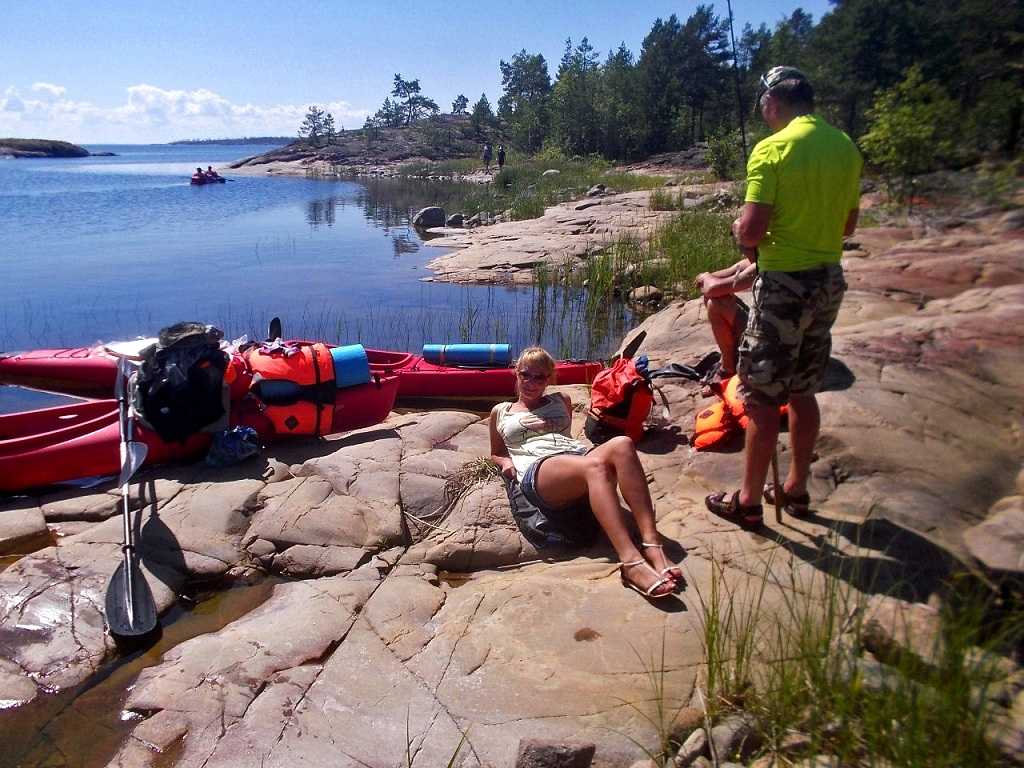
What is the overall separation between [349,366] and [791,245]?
3.42 meters

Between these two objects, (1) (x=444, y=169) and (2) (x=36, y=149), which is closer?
(1) (x=444, y=169)

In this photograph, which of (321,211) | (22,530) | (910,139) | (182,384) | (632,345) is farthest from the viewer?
(321,211)

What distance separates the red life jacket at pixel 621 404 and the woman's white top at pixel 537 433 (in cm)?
72

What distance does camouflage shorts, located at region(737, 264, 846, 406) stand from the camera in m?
3.22

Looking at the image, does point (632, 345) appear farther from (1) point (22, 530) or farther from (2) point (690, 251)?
(2) point (690, 251)

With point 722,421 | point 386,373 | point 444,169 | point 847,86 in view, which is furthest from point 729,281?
point 444,169

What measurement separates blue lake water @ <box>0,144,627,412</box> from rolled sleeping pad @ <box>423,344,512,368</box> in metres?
1.59

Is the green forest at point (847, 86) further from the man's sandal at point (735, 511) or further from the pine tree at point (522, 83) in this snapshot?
the pine tree at point (522, 83)

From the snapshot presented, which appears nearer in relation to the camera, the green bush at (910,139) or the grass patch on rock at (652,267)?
the grass patch on rock at (652,267)

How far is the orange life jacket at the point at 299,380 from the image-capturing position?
5305 mm

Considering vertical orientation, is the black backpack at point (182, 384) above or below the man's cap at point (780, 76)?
below

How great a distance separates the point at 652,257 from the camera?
11.3 metres

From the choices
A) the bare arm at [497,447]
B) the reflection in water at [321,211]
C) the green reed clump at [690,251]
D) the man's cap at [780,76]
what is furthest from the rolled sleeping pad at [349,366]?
the reflection in water at [321,211]

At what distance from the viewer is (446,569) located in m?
3.87
